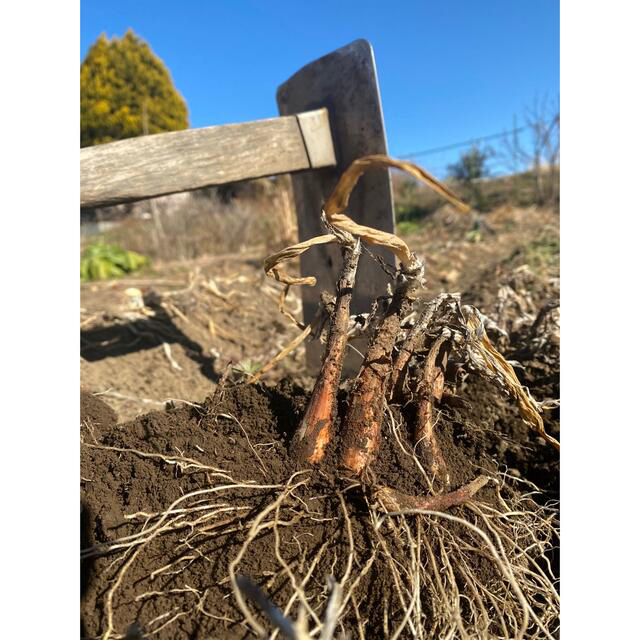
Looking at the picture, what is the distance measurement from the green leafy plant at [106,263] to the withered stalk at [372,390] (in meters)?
6.19

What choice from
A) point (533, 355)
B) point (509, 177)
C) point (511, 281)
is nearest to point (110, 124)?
point (509, 177)

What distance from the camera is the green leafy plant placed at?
6824 millimetres

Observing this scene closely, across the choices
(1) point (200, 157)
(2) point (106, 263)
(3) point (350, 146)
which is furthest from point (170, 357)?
(2) point (106, 263)

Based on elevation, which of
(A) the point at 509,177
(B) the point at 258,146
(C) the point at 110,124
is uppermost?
(C) the point at 110,124

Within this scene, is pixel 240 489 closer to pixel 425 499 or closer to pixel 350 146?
pixel 425 499

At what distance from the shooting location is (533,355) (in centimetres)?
183

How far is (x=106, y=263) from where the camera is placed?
7047mm

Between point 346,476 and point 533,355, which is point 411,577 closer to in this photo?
point 346,476

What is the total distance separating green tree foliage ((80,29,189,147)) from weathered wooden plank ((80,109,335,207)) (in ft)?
51.4

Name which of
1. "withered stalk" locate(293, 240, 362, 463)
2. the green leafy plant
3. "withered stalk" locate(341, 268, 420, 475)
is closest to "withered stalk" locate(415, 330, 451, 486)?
"withered stalk" locate(341, 268, 420, 475)

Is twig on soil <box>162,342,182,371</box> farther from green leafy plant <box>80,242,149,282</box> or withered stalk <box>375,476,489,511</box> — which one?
green leafy plant <box>80,242,149,282</box>

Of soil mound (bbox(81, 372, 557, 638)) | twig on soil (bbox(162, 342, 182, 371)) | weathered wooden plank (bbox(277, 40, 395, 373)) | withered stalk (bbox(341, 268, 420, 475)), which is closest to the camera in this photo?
soil mound (bbox(81, 372, 557, 638))

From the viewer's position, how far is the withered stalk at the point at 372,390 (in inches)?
43.7

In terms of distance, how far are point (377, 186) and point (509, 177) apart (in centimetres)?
1398
